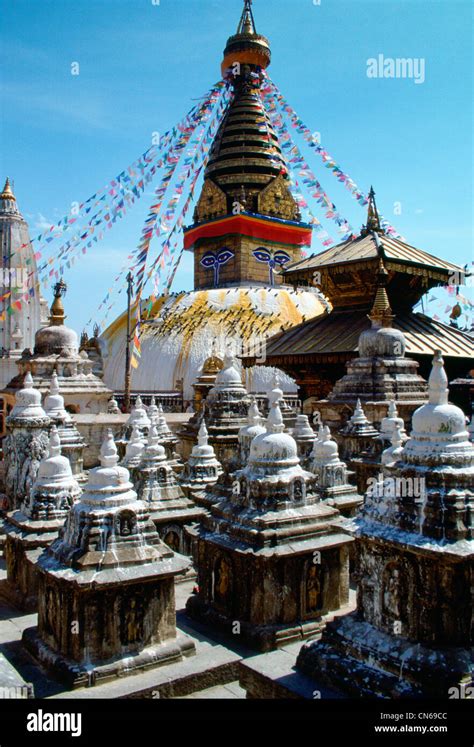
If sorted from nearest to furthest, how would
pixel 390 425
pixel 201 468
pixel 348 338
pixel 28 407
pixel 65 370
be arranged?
pixel 28 407 → pixel 390 425 → pixel 201 468 → pixel 348 338 → pixel 65 370

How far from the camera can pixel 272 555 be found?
6.15 m

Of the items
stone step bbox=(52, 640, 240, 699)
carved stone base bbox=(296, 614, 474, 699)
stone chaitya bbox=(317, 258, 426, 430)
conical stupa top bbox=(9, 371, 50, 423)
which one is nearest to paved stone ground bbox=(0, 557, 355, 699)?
stone step bbox=(52, 640, 240, 699)

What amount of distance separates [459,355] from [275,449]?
36.8ft

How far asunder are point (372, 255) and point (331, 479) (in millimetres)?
9319

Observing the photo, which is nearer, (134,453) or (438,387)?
(438,387)

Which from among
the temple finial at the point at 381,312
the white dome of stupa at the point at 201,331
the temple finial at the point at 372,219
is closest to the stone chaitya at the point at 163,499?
the temple finial at the point at 381,312

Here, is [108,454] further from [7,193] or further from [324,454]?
[7,193]

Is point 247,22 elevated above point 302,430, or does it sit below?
above

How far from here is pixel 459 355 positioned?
16.4 meters

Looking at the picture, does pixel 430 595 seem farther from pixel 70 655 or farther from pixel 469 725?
pixel 70 655

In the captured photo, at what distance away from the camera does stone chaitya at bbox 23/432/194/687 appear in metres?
5.33

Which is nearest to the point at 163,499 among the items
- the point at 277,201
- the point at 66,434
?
the point at 66,434

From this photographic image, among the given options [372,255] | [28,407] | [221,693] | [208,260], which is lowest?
[221,693]

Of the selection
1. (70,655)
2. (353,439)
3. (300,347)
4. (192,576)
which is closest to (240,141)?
(300,347)
